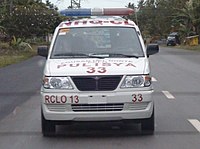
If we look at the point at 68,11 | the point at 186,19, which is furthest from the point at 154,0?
the point at 68,11

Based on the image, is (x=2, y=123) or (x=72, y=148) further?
(x=2, y=123)

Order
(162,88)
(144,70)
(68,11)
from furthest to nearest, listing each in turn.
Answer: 1. (68,11)
2. (162,88)
3. (144,70)

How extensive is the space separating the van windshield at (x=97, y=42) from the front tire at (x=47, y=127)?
1.31 m

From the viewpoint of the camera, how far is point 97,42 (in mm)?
9680

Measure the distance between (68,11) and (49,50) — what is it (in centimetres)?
767

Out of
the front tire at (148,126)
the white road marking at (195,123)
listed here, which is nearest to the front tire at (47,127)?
the front tire at (148,126)

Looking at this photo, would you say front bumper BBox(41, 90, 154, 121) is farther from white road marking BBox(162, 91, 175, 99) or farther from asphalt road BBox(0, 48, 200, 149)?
white road marking BBox(162, 91, 175, 99)

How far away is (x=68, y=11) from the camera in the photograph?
56.5ft

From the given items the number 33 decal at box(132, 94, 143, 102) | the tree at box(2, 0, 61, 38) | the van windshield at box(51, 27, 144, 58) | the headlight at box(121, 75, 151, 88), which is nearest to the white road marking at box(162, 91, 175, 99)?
the van windshield at box(51, 27, 144, 58)

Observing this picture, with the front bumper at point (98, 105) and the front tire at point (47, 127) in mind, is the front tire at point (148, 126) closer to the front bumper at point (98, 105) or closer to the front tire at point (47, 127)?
the front bumper at point (98, 105)

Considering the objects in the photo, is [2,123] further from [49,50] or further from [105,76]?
[105,76]

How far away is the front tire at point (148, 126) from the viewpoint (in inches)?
346

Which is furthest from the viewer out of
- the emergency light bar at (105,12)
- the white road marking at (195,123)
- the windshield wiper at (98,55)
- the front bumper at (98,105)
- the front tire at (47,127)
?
the emergency light bar at (105,12)

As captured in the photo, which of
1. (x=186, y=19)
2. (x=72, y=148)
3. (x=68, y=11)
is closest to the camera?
(x=72, y=148)
